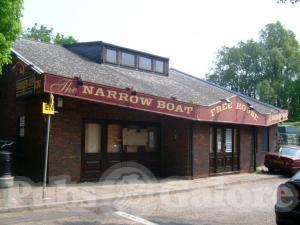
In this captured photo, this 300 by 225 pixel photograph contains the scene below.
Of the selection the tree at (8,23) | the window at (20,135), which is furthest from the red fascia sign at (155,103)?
the window at (20,135)

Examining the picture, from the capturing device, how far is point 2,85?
17875 millimetres

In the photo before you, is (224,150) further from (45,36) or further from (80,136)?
(45,36)

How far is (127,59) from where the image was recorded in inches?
837

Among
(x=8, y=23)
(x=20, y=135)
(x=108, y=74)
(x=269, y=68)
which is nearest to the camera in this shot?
(x=8, y=23)

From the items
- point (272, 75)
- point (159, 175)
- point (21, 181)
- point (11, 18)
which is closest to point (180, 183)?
point (159, 175)

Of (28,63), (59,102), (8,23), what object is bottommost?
(59,102)

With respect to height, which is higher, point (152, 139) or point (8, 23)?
point (8, 23)

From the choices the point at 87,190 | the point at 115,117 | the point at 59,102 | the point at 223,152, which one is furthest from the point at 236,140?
the point at 59,102

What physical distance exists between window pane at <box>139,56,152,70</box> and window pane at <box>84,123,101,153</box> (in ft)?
21.8

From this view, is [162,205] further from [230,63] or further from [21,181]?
[230,63]

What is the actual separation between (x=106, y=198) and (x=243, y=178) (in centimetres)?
838

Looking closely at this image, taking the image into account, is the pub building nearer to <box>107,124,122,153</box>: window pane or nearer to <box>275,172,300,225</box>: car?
<box>107,124,122,153</box>: window pane

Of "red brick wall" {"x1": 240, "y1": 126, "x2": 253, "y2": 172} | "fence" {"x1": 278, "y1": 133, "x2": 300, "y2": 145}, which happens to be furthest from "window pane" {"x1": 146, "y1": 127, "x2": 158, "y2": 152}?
"fence" {"x1": 278, "y1": 133, "x2": 300, "y2": 145}

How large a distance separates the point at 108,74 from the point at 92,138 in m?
3.28
